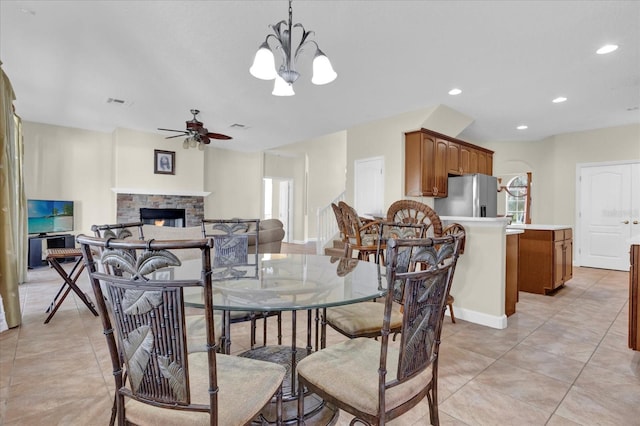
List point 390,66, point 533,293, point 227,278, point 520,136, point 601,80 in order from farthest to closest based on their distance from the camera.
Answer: point 520,136, point 533,293, point 601,80, point 390,66, point 227,278

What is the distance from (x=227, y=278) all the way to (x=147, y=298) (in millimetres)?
859

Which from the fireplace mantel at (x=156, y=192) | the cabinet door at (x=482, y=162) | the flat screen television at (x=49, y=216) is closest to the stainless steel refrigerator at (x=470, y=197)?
the cabinet door at (x=482, y=162)

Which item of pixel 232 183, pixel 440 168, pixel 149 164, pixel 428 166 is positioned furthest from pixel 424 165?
pixel 149 164

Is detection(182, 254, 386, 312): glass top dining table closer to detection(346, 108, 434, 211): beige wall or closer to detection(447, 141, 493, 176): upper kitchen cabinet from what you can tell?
detection(346, 108, 434, 211): beige wall

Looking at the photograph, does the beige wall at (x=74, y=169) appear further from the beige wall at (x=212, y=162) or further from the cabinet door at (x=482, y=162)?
the cabinet door at (x=482, y=162)

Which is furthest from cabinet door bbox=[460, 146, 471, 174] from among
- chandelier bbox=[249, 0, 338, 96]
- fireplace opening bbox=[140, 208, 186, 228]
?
fireplace opening bbox=[140, 208, 186, 228]

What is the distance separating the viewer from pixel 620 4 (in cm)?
238

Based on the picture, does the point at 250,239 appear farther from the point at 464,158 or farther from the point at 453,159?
the point at 464,158

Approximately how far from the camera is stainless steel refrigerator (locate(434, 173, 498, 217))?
4844 millimetres

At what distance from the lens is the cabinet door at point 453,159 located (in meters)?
5.20

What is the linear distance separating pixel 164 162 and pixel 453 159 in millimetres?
5830

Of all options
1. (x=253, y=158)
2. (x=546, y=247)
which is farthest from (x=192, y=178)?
(x=546, y=247)

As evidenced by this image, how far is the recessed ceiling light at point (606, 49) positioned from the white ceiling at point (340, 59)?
0.06 meters

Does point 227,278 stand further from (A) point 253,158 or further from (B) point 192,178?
(A) point 253,158
